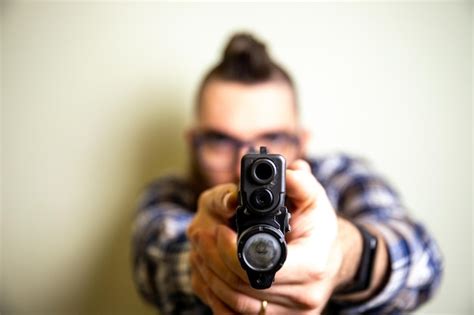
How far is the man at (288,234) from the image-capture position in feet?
1.47

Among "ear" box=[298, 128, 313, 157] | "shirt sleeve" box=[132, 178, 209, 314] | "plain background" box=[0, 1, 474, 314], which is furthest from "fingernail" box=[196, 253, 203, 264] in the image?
"plain background" box=[0, 1, 474, 314]

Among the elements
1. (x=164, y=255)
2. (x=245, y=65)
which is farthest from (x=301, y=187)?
(x=245, y=65)

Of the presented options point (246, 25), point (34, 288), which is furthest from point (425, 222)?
point (34, 288)

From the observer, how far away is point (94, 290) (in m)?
1.08

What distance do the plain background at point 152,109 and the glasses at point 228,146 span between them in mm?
225

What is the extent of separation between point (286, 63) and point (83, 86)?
541 millimetres

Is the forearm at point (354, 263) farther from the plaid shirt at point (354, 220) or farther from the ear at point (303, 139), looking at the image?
the ear at point (303, 139)

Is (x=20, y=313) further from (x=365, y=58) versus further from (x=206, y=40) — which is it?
(x=365, y=58)

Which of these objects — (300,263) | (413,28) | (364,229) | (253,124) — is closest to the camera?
(300,263)

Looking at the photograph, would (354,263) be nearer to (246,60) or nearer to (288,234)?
(288,234)

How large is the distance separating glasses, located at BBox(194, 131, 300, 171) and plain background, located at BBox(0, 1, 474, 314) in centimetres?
23

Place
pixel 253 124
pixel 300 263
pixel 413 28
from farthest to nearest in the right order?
1. pixel 413 28
2. pixel 253 124
3. pixel 300 263

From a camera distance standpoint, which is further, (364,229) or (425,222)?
(425,222)

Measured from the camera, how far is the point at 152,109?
3.47 ft
